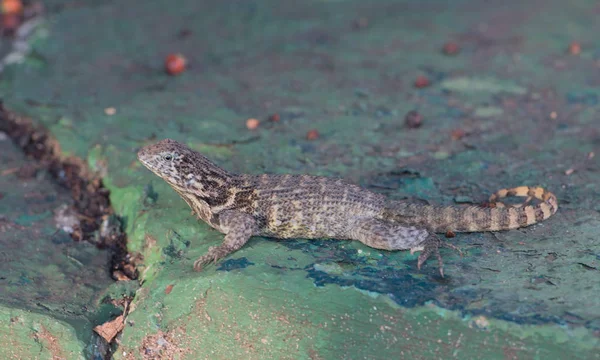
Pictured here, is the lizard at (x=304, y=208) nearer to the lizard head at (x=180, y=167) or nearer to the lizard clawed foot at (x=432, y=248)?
the lizard head at (x=180, y=167)

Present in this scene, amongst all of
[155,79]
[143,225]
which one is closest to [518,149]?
[143,225]

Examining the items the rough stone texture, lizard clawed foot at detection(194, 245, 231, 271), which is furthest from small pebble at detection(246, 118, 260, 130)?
lizard clawed foot at detection(194, 245, 231, 271)

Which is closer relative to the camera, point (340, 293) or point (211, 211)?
point (340, 293)

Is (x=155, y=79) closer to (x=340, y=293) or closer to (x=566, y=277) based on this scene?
(x=340, y=293)

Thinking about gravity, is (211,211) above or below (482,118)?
above

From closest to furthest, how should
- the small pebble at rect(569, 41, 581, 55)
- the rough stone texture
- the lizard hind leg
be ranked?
the rough stone texture
the lizard hind leg
the small pebble at rect(569, 41, 581, 55)

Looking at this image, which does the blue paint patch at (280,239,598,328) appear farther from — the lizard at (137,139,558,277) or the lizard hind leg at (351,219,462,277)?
the lizard at (137,139,558,277)

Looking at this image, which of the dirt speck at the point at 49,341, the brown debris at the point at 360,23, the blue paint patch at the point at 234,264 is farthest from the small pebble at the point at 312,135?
the dirt speck at the point at 49,341
